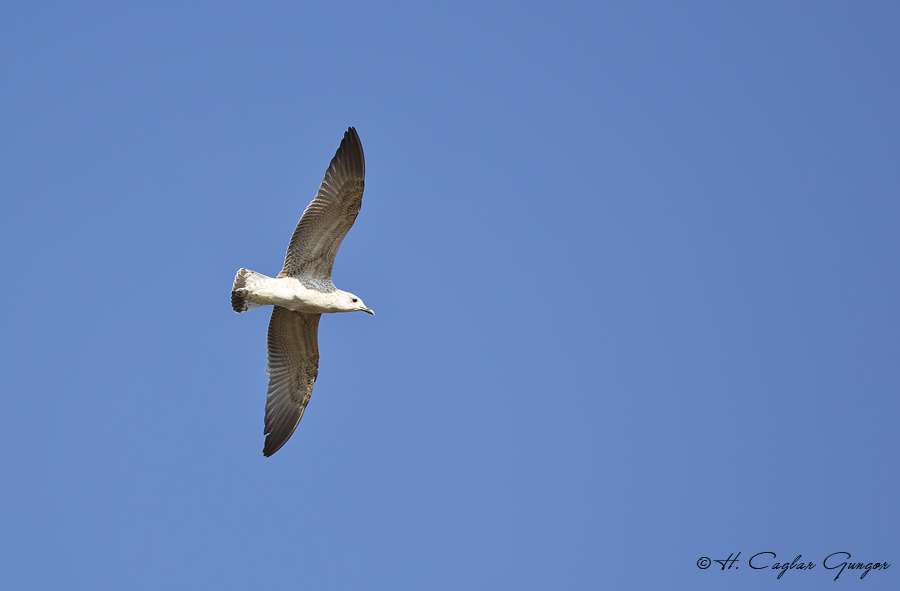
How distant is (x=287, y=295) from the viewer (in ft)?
50.7

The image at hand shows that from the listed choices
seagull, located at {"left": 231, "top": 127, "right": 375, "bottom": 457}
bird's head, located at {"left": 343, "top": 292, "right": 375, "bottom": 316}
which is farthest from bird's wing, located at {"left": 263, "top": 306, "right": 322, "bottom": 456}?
bird's head, located at {"left": 343, "top": 292, "right": 375, "bottom": 316}

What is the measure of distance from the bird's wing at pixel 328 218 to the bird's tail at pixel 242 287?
41 cm

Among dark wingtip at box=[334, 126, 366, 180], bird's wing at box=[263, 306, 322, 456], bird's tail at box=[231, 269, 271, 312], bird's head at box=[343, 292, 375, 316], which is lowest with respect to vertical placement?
bird's wing at box=[263, 306, 322, 456]

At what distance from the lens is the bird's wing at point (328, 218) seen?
1534 centimetres

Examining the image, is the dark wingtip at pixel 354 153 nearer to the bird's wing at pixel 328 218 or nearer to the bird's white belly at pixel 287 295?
the bird's wing at pixel 328 218

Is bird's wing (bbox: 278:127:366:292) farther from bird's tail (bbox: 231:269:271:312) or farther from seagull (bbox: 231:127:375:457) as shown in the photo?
bird's tail (bbox: 231:269:271:312)

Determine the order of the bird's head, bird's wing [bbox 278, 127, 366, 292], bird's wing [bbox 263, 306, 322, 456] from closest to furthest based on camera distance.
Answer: bird's wing [bbox 278, 127, 366, 292] → the bird's head → bird's wing [bbox 263, 306, 322, 456]

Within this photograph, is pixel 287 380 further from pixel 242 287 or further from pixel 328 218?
pixel 328 218

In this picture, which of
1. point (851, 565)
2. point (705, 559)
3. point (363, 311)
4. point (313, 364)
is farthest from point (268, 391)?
point (851, 565)

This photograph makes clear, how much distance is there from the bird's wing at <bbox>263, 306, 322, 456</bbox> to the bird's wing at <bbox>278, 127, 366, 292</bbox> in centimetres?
158

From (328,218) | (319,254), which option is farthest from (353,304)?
(328,218)

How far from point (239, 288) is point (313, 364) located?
2.41 meters

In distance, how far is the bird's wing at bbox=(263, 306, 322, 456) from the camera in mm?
17125

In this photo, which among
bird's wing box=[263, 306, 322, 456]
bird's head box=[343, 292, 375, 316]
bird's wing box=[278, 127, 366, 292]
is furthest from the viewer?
bird's wing box=[263, 306, 322, 456]
